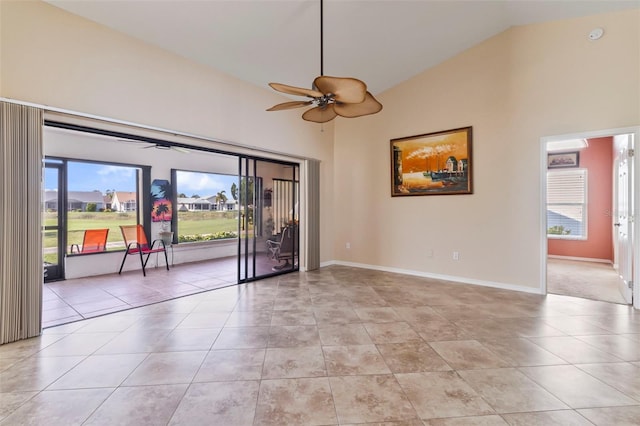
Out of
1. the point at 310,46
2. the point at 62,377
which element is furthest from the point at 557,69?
the point at 62,377

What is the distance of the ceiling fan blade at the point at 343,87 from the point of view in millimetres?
2336

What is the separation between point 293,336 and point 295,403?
3.30ft

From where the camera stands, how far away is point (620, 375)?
220 centimetres

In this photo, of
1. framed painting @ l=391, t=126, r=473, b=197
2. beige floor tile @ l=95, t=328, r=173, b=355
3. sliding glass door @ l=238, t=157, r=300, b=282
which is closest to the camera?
beige floor tile @ l=95, t=328, r=173, b=355

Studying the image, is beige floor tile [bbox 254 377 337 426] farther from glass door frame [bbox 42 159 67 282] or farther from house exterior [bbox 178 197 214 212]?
house exterior [bbox 178 197 214 212]

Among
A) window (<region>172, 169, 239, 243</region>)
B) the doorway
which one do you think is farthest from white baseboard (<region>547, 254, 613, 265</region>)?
window (<region>172, 169, 239, 243</region>)

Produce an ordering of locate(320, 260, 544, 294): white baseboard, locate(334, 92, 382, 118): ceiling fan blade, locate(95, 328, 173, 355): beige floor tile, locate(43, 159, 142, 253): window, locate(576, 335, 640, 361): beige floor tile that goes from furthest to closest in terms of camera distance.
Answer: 1. locate(43, 159, 142, 253): window
2. locate(320, 260, 544, 294): white baseboard
3. locate(334, 92, 382, 118): ceiling fan blade
4. locate(95, 328, 173, 355): beige floor tile
5. locate(576, 335, 640, 361): beige floor tile

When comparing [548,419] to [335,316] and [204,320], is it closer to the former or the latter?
[335,316]

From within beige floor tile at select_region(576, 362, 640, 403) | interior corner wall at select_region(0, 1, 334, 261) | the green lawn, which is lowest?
beige floor tile at select_region(576, 362, 640, 403)

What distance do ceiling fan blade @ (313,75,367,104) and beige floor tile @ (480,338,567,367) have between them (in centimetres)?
259

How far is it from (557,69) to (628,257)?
278 centimetres

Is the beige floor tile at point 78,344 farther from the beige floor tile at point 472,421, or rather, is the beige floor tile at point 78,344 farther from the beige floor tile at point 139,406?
the beige floor tile at point 472,421

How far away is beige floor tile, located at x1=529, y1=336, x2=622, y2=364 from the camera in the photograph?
95.6 inches

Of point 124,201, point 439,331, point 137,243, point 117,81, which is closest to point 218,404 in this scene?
point 439,331
